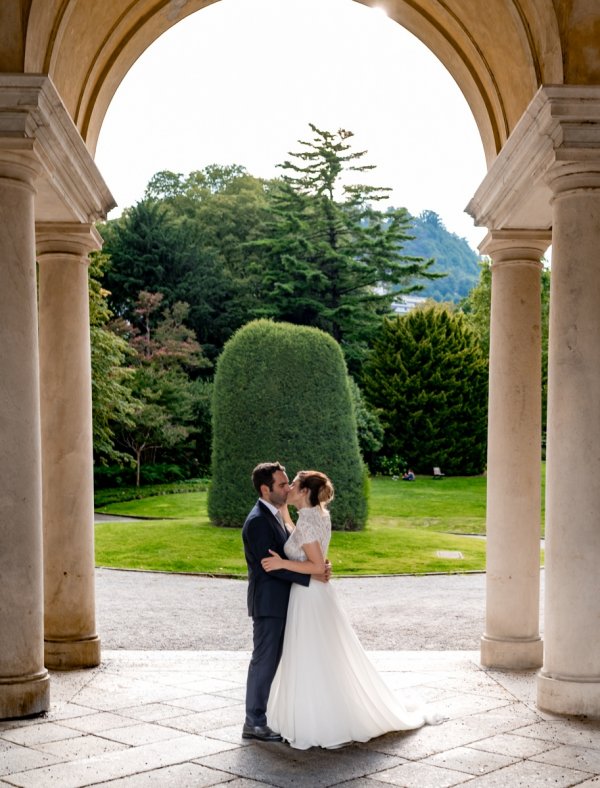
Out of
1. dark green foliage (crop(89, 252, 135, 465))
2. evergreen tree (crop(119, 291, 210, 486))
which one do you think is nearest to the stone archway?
dark green foliage (crop(89, 252, 135, 465))

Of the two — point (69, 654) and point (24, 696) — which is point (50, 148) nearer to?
point (24, 696)

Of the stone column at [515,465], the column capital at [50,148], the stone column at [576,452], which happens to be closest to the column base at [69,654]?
the stone column at [515,465]

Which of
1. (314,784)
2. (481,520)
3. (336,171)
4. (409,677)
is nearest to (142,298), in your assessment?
(336,171)

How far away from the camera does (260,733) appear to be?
716cm

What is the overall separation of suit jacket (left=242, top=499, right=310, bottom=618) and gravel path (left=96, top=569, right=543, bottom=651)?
248 inches

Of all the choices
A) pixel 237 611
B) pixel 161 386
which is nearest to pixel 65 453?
pixel 237 611

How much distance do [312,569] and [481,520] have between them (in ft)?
85.6

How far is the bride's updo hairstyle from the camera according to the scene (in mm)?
7191

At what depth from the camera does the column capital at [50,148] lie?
296 inches

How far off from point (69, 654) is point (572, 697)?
472 centimetres

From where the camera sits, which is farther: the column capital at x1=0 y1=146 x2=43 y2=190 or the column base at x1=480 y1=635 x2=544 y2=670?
the column base at x1=480 y1=635 x2=544 y2=670

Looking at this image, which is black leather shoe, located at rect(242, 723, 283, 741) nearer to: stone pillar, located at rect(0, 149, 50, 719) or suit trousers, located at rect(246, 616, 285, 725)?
suit trousers, located at rect(246, 616, 285, 725)

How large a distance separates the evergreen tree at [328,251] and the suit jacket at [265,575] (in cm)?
3569

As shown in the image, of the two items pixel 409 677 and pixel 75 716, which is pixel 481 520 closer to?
pixel 409 677
